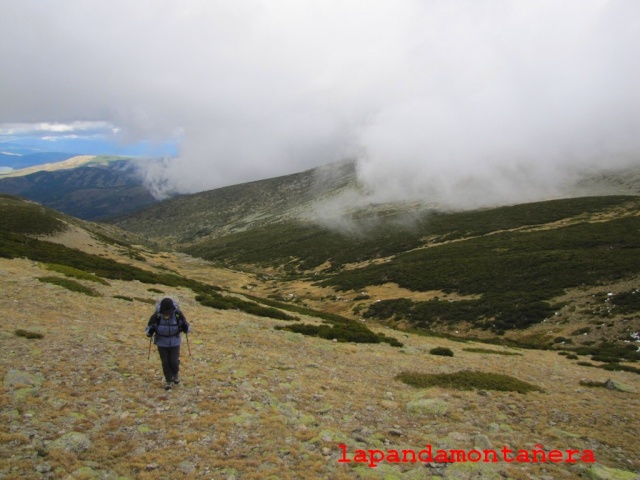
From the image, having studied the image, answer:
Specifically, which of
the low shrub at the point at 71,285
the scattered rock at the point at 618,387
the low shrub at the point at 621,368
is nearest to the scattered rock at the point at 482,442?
the scattered rock at the point at 618,387

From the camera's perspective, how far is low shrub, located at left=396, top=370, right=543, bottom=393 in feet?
45.8

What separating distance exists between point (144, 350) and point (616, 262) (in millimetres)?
63302

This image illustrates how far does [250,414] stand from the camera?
31.2 ft

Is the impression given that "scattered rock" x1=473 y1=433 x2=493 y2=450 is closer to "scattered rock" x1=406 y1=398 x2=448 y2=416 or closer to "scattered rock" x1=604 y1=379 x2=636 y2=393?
"scattered rock" x1=406 y1=398 x2=448 y2=416

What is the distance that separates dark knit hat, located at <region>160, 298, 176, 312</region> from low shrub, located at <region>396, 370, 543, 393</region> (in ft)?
30.6

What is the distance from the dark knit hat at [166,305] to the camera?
1032 cm

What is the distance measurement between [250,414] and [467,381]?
9195 millimetres

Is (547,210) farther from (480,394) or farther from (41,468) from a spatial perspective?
(41,468)

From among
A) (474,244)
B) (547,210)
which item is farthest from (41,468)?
(547,210)

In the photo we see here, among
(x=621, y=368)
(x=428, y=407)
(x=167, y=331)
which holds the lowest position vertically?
(x=621, y=368)

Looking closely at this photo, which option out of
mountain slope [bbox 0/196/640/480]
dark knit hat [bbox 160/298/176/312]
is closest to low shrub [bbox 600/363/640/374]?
mountain slope [bbox 0/196/640/480]
